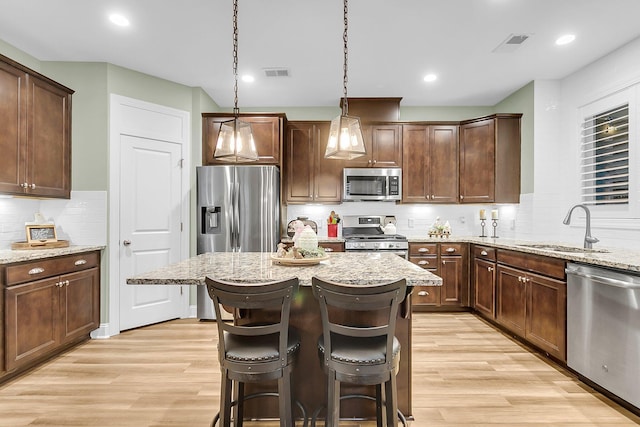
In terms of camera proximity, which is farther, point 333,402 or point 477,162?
point 477,162

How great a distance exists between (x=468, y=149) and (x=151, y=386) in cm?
440

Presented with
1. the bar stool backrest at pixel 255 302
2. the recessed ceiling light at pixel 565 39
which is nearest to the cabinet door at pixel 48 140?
the bar stool backrest at pixel 255 302

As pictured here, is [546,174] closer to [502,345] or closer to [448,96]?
[448,96]

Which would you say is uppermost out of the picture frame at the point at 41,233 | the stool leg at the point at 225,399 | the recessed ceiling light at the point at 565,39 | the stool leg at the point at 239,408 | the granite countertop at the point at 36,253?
the recessed ceiling light at the point at 565,39

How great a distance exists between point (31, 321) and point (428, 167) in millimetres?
4540

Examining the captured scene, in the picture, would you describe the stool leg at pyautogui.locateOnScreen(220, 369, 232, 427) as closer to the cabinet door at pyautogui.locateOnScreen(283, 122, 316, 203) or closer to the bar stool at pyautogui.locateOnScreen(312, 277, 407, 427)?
the bar stool at pyautogui.locateOnScreen(312, 277, 407, 427)

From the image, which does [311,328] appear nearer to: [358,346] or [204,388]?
[358,346]

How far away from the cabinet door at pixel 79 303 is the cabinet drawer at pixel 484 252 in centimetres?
426

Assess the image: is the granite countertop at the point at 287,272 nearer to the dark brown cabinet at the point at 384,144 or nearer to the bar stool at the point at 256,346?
the bar stool at the point at 256,346

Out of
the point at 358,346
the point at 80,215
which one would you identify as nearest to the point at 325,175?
the point at 80,215

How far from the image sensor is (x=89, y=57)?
11.4 ft

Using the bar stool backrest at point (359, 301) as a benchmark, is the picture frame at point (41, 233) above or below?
above

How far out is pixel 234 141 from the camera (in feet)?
6.89

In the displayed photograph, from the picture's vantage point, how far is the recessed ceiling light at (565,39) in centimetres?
304
